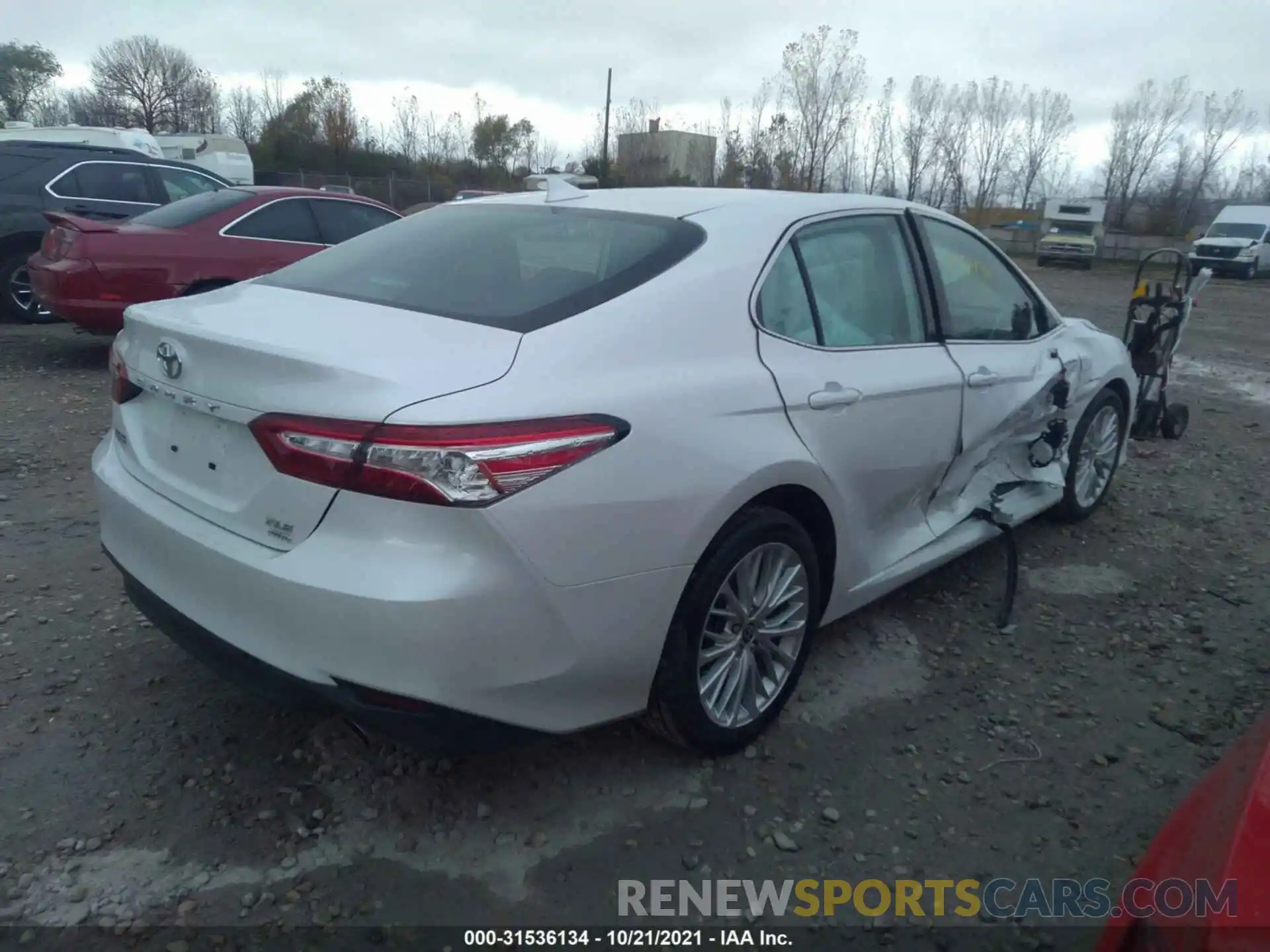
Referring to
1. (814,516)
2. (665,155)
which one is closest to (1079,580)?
(814,516)

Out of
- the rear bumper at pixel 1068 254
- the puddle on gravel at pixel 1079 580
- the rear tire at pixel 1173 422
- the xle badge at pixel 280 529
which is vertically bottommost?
the rear bumper at pixel 1068 254

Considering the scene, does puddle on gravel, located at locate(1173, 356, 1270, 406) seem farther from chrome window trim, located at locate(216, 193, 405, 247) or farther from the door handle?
chrome window trim, located at locate(216, 193, 405, 247)

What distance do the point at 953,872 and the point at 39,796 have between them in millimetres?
2455

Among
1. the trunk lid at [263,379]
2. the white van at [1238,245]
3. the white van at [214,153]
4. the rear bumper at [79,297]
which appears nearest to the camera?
the trunk lid at [263,379]

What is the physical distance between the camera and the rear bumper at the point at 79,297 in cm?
707

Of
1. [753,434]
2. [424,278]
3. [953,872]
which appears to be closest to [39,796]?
[424,278]

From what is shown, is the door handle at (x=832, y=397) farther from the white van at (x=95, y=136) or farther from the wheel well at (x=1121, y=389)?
the white van at (x=95, y=136)

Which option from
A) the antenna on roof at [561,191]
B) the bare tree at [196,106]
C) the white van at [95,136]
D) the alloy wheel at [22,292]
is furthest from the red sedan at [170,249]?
the bare tree at [196,106]

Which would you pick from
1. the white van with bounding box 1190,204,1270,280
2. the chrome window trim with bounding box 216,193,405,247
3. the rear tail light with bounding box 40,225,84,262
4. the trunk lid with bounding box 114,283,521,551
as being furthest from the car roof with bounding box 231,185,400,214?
the white van with bounding box 1190,204,1270,280

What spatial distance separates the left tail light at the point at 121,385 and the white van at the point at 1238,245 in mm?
32669

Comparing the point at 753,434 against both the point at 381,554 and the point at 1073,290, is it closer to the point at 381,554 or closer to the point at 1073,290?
the point at 381,554

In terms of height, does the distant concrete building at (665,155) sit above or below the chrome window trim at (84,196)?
above

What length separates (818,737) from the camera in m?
3.12

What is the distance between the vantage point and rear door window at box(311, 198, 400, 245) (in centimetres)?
829
